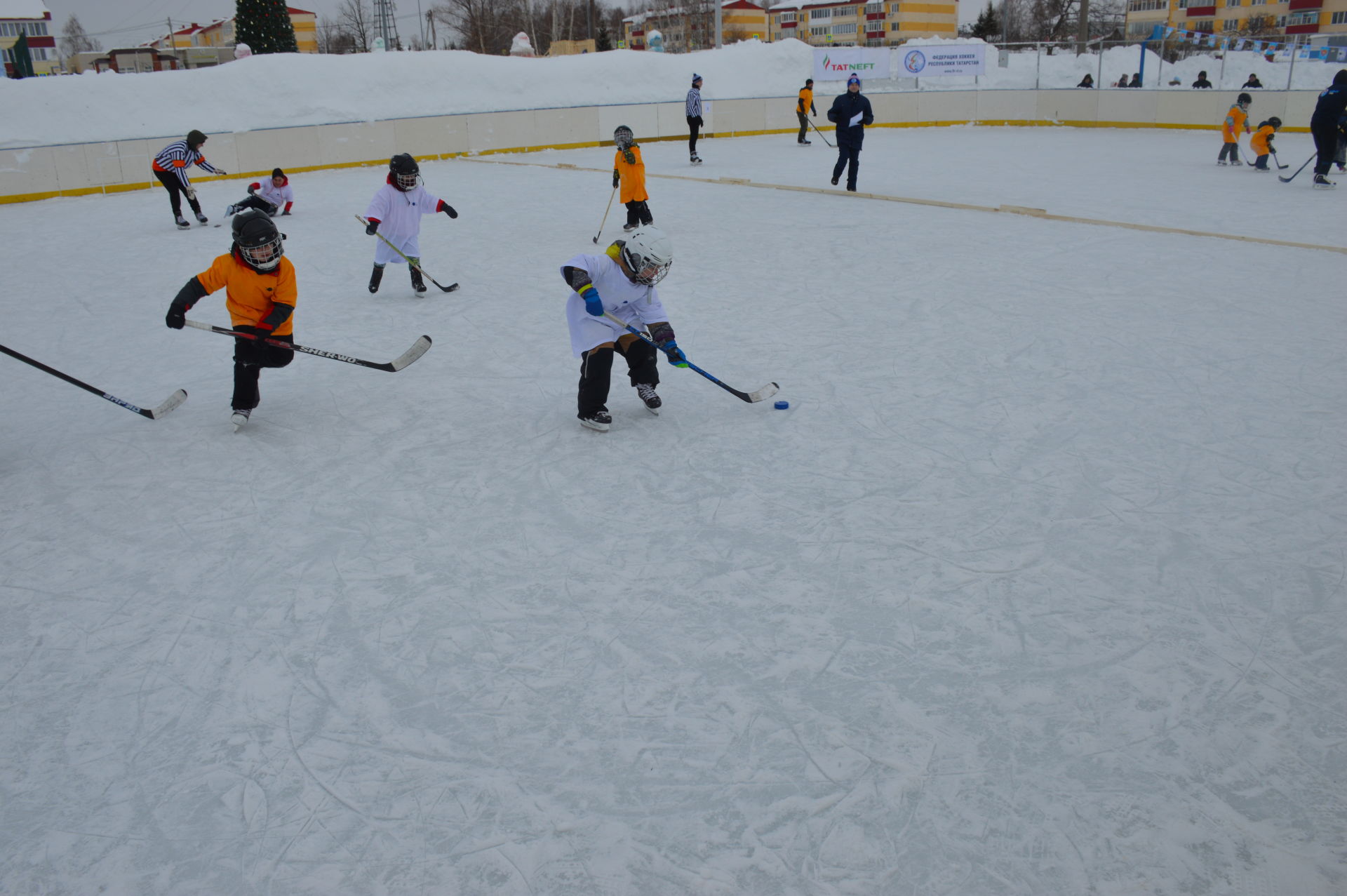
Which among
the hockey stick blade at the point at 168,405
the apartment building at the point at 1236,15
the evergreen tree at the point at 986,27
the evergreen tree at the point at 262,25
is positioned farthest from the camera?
the apartment building at the point at 1236,15

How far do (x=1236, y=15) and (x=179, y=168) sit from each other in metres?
58.6

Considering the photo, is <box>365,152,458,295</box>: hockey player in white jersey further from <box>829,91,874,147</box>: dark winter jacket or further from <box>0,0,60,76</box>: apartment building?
<box>0,0,60,76</box>: apartment building

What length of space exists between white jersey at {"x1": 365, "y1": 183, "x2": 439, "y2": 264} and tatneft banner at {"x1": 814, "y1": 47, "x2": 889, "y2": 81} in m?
17.2

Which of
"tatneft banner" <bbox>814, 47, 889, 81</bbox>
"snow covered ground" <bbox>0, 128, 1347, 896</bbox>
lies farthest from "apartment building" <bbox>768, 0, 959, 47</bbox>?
"snow covered ground" <bbox>0, 128, 1347, 896</bbox>

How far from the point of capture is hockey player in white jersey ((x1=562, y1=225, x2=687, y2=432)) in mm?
3713

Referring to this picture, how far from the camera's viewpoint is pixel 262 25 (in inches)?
832

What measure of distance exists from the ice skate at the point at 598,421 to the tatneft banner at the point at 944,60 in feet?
64.8

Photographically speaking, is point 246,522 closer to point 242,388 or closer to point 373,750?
point 242,388

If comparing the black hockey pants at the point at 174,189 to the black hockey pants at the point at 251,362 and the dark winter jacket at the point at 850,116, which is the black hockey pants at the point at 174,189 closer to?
the black hockey pants at the point at 251,362

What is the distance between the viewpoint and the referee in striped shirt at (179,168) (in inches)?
369

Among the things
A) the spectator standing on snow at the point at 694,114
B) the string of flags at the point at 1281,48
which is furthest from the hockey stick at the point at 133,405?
the string of flags at the point at 1281,48

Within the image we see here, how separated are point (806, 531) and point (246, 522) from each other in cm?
202

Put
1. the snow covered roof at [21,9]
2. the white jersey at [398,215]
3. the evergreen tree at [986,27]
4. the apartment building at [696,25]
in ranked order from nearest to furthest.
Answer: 1. the white jersey at [398,215]
2. the snow covered roof at [21,9]
3. the evergreen tree at [986,27]
4. the apartment building at [696,25]

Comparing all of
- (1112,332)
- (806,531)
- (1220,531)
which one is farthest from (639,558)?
(1112,332)
